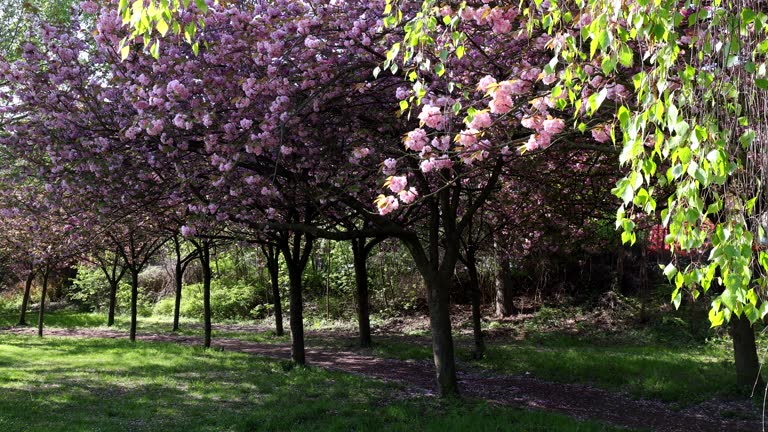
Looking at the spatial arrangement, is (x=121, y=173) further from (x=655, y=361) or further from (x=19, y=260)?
(x=19, y=260)

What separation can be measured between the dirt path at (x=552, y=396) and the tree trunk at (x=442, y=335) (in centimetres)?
66

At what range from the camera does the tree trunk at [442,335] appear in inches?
313

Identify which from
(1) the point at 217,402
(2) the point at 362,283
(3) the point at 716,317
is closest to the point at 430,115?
(3) the point at 716,317

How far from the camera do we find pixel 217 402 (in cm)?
784

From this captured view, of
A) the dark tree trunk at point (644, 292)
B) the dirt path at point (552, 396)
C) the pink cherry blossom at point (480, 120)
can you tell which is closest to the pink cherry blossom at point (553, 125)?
Result: the pink cherry blossom at point (480, 120)

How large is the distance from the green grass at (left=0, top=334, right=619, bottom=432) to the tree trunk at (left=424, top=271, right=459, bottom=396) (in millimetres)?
305

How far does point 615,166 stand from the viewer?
348 inches

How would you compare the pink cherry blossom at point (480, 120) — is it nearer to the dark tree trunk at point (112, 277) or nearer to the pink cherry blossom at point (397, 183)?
the pink cherry blossom at point (397, 183)

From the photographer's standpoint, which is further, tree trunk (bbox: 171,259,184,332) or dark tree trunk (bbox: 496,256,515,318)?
dark tree trunk (bbox: 496,256,515,318)

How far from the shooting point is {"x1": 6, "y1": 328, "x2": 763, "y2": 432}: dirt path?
713 centimetres

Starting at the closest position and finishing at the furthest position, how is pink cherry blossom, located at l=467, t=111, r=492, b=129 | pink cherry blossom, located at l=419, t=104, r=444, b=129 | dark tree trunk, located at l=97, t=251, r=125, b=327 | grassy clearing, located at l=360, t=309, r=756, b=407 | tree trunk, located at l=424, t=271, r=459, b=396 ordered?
pink cherry blossom, located at l=467, t=111, r=492, b=129
pink cherry blossom, located at l=419, t=104, r=444, b=129
tree trunk, located at l=424, t=271, r=459, b=396
grassy clearing, located at l=360, t=309, r=756, b=407
dark tree trunk, located at l=97, t=251, r=125, b=327

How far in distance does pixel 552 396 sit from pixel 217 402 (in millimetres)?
4516

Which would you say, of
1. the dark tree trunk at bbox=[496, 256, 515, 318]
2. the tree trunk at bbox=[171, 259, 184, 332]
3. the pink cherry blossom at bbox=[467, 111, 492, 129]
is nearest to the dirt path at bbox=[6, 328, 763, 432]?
the pink cherry blossom at bbox=[467, 111, 492, 129]

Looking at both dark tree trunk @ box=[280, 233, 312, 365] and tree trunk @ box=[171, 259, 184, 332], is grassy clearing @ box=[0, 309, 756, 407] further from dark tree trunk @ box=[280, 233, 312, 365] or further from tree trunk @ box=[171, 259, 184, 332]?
dark tree trunk @ box=[280, 233, 312, 365]
